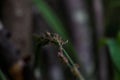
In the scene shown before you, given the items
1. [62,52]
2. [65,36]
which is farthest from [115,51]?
[65,36]

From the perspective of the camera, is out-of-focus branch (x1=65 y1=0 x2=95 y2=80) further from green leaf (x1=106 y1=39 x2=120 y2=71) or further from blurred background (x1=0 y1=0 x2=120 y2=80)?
green leaf (x1=106 y1=39 x2=120 y2=71)

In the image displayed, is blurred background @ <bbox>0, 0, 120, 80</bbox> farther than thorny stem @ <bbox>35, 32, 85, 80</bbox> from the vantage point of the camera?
Yes

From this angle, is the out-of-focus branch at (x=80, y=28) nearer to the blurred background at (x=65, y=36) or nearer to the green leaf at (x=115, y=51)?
the blurred background at (x=65, y=36)

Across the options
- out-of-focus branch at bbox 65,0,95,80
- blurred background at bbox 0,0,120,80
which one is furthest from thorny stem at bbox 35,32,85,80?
out-of-focus branch at bbox 65,0,95,80

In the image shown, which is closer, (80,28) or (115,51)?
(115,51)

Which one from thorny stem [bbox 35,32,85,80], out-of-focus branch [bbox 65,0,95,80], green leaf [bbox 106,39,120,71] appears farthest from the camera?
out-of-focus branch [bbox 65,0,95,80]

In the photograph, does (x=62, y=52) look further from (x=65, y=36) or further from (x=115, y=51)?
(x=65, y=36)

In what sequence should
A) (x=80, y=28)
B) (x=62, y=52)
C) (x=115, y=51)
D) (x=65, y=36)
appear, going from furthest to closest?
(x=80, y=28) < (x=65, y=36) < (x=115, y=51) < (x=62, y=52)

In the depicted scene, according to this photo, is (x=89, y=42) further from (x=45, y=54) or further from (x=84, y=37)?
(x=45, y=54)
